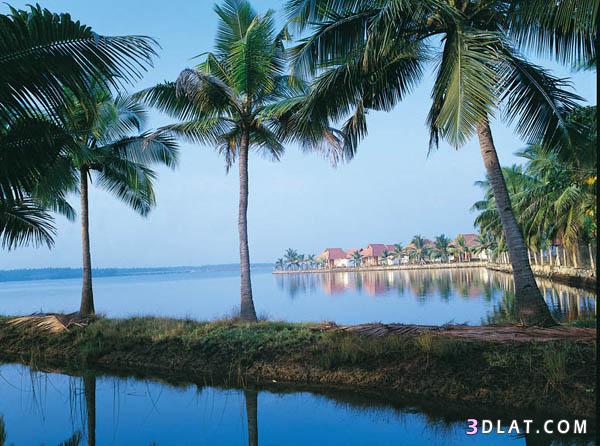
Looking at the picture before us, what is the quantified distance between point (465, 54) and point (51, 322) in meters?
13.3

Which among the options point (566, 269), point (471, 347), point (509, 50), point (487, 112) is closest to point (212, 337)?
point (471, 347)

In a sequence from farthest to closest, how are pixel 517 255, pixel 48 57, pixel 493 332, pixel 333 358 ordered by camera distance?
1. pixel 517 255
2. pixel 333 358
3. pixel 493 332
4. pixel 48 57

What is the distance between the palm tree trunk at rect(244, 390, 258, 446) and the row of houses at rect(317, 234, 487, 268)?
9838 cm

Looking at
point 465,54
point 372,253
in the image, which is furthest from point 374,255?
point 465,54

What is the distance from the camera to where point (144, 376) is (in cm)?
972

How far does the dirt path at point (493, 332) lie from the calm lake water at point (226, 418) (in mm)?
1601

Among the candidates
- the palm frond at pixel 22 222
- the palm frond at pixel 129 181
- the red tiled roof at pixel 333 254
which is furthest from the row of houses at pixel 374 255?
the palm frond at pixel 22 222

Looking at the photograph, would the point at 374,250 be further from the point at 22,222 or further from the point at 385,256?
the point at 22,222

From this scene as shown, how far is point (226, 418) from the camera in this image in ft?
23.1

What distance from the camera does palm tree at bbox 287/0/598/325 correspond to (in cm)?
762

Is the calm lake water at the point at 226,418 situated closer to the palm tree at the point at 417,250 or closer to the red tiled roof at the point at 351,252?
the palm tree at the point at 417,250

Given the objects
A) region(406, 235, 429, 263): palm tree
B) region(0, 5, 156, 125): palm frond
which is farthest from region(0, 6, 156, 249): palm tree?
region(406, 235, 429, 263): palm tree

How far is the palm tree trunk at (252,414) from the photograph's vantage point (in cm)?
621

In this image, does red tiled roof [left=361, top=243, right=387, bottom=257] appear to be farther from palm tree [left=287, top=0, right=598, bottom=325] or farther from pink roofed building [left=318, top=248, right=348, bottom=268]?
palm tree [left=287, top=0, right=598, bottom=325]
